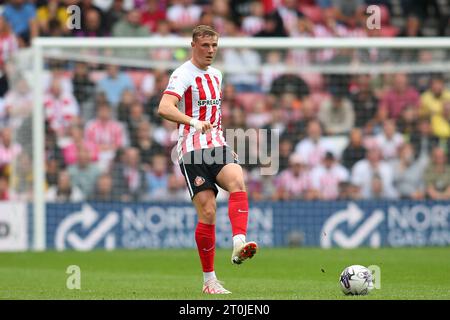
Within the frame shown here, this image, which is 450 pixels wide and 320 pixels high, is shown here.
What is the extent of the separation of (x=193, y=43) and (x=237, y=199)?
1.41 metres

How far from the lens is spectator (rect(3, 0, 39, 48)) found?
66.2ft

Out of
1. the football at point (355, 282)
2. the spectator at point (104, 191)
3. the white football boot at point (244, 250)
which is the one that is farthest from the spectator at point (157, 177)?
the football at point (355, 282)

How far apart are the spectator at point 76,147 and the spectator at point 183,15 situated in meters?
3.99

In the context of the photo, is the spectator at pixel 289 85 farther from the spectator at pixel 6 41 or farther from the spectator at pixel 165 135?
the spectator at pixel 6 41

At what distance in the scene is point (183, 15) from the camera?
21.2 m

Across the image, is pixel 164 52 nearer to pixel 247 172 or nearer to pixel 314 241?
pixel 247 172

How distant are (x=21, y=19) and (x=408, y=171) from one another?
755cm

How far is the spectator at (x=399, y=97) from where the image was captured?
18.6 metres

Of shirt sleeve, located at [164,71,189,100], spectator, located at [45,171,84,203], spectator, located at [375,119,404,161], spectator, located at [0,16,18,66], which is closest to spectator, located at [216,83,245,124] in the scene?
spectator, located at [375,119,404,161]

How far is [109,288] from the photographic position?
10.1m

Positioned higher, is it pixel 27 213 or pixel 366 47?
pixel 366 47

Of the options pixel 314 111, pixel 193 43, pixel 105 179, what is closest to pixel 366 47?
pixel 314 111

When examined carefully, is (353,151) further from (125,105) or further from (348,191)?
(125,105)

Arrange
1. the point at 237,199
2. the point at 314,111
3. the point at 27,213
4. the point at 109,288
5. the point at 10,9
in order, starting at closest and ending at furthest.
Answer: the point at 237,199, the point at 109,288, the point at 27,213, the point at 314,111, the point at 10,9
